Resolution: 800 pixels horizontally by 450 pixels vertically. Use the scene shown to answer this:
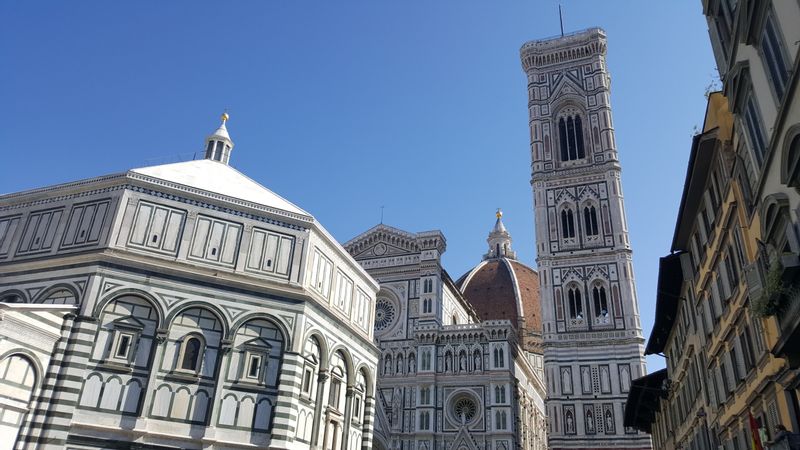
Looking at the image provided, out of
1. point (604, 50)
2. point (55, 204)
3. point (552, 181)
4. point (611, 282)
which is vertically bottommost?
point (55, 204)

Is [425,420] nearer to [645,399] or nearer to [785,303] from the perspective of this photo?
[645,399]

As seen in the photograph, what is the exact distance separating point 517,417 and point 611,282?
522 inches

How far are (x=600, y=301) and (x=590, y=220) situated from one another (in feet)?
23.9

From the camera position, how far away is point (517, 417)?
45562mm

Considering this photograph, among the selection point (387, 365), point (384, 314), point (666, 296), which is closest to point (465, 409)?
point (387, 365)

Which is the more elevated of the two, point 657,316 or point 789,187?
point 657,316

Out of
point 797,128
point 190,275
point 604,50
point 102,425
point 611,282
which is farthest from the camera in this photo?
point 604,50

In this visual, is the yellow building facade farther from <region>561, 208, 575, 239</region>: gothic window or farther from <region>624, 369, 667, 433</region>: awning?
<region>561, 208, 575, 239</region>: gothic window

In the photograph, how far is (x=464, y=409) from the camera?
45438mm

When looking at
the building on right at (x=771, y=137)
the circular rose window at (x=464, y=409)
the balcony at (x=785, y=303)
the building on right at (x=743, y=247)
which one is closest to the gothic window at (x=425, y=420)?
the circular rose window at (x=464, y=409)

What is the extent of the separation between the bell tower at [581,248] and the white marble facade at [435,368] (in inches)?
162

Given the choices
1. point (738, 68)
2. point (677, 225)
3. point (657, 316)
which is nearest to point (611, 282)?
point (657, 316)

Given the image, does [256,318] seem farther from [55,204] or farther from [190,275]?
[55,204]

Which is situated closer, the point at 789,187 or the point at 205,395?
the point at 789,187
